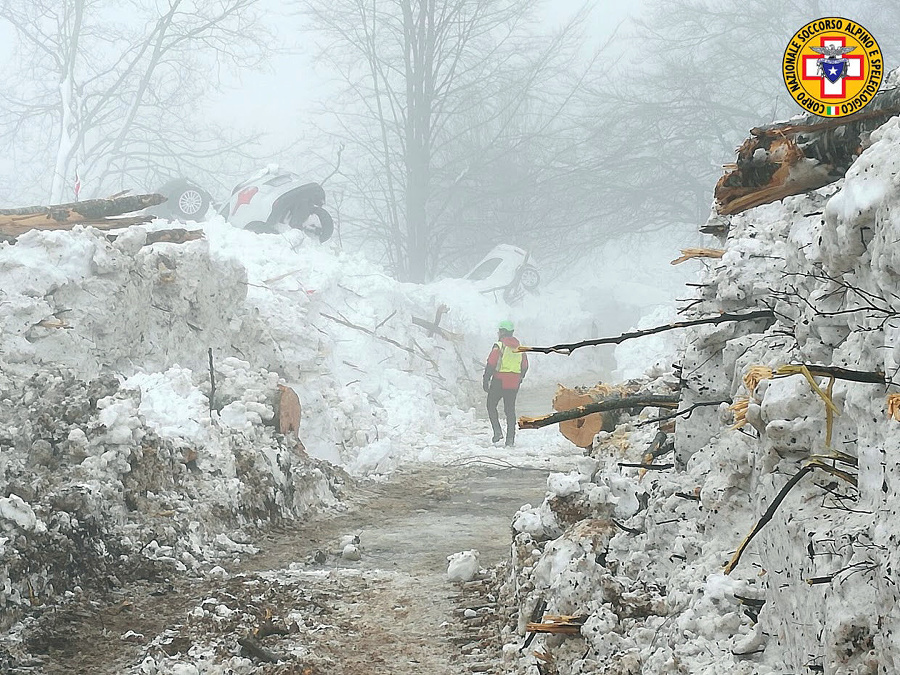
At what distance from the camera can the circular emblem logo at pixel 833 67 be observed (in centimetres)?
338

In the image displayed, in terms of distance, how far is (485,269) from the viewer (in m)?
25.3

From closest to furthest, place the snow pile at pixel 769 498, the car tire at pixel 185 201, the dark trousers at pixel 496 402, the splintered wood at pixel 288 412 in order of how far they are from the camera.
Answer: the snow pile at pixel 769 498
the splintered wood at pixel 288 412
the dark trousers at pixel 496 402
the car tire at pixel 185 201

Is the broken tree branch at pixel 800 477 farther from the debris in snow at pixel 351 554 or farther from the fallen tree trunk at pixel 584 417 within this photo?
the fallen tree trunk at pixel 584 417

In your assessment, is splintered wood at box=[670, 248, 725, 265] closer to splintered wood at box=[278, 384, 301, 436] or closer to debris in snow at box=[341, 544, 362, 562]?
debris in snow at box=[341, 544, 362, 562]

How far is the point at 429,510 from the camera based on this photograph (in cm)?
791

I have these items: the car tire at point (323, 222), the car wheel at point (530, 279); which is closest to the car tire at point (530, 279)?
the car wheel at point (530, 279)

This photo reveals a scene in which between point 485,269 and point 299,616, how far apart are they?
69.1ft

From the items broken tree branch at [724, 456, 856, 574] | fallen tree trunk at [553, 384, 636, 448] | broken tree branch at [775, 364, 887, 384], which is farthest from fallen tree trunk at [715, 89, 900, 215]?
fallen tree trunk at [553, 384, 636, 448]

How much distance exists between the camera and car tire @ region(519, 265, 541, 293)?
84.9ft

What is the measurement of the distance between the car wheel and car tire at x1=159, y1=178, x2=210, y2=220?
34.3ft

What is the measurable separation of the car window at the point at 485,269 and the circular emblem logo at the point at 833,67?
21276mm

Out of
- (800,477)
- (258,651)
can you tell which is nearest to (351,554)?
(258,651)

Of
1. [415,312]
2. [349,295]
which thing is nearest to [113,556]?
[349,295]

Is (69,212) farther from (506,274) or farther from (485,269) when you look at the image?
(485,269)
